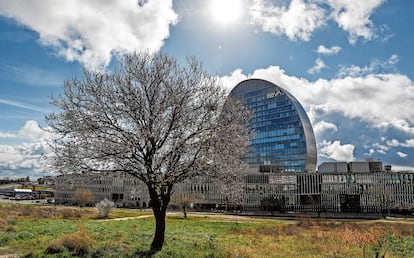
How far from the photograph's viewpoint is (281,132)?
171 metres

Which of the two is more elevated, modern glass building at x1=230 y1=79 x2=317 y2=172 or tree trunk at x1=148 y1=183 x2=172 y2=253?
modern glass building at x1=230 y1=79 x2=317 y2=172

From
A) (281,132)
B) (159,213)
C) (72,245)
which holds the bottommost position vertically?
(72,245)

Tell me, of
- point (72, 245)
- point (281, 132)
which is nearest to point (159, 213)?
point (72, 245)

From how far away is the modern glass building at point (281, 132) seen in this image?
164 m

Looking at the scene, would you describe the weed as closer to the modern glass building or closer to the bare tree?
the bare tree

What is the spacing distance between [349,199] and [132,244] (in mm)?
104853

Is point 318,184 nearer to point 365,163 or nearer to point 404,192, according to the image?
point 365,163

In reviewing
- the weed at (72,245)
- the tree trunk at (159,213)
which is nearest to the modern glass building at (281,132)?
the tree trunk at (159,213)

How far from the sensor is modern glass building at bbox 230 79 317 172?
538 ft

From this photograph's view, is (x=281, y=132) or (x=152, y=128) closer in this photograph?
(x=152, y=128)

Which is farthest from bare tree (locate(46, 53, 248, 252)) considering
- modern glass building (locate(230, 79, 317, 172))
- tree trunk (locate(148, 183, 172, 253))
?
modern glass building (locate(230, 79, 317, 172))

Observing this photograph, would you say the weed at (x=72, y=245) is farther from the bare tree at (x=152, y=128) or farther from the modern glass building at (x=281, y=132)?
the modern glass building at (x=281, y=132)

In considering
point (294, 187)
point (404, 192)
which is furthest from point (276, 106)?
point (404, 192)

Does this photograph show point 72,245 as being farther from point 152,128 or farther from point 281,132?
point 281,132
